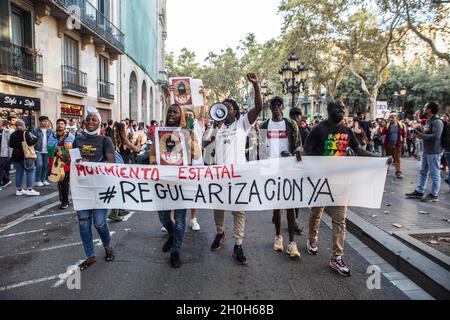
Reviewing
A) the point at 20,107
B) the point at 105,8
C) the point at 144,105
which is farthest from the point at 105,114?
the point at 144,105

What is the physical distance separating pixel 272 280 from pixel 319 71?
29132 millimetres

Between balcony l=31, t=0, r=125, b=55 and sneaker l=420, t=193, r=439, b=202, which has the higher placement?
balcony l=31, t=0, r=125, b=55

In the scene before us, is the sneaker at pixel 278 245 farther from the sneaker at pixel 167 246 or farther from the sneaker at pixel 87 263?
the sneaker at pixel 87 263

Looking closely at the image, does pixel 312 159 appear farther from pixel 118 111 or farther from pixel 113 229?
pixel 118 111

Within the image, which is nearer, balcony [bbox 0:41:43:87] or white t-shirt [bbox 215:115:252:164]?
white t-shirt [bbox 215:115:252:164]

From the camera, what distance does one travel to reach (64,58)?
18.1m

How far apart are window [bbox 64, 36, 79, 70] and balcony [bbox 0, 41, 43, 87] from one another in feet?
9.60

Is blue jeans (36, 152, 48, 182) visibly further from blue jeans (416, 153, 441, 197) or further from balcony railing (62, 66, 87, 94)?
blue jeans (416, 153, 441, 197)

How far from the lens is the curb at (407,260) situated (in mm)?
3678

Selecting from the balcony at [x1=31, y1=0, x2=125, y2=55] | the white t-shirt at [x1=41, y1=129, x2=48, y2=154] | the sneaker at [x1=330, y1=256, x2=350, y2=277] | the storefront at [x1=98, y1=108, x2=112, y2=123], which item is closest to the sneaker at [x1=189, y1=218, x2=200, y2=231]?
the sneaker at [x1=330, y1=256, x2=350, y2=277]

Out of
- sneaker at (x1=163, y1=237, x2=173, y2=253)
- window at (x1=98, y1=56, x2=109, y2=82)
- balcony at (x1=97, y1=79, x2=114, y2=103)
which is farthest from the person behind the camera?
window at (x1=98, y1=56, x2=109, y2=82)

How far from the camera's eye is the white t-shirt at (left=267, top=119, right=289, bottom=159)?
518 cm
